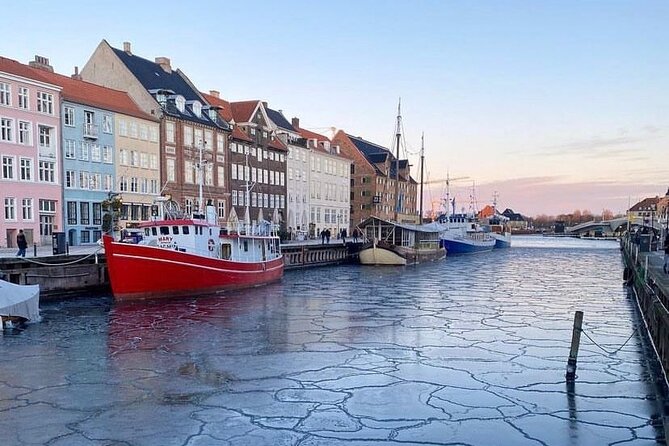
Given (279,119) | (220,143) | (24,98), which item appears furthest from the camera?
(279,119)

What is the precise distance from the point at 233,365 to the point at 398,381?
13.2ft

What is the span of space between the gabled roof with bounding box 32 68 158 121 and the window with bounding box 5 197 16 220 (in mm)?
9388

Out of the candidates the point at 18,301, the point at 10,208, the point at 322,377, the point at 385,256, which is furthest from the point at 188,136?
the point at 322,377

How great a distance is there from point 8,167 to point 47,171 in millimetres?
3222

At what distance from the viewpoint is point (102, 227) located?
4856cm

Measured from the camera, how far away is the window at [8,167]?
43.6 meters

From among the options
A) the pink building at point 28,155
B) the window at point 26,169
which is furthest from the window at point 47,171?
the window at point 26,169

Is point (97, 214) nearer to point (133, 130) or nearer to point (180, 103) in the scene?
point (133, 130)

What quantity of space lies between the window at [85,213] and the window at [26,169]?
5036 millimetres

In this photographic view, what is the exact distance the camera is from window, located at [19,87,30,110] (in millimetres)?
44625

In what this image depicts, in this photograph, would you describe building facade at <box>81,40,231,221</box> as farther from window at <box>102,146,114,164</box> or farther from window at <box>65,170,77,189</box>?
window at <box>65,170,77,189</box>

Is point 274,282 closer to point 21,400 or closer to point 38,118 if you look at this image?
point 38,118

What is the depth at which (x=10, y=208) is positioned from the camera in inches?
1710

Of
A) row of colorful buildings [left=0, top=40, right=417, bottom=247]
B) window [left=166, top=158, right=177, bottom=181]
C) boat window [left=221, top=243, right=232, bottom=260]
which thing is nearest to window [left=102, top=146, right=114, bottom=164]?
row of colorful buildings [left=0, top=40, right=417, bottom=247]
